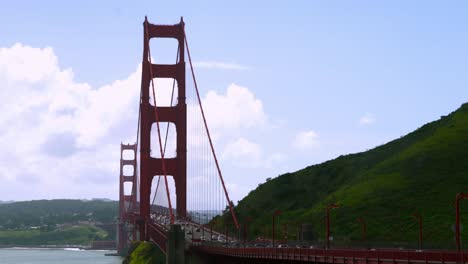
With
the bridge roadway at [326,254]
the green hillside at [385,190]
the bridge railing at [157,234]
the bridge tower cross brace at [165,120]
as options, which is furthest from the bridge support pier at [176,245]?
the bridge tower cross brace at [165,120]

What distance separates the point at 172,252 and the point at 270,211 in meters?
53.2

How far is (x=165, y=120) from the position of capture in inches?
4993

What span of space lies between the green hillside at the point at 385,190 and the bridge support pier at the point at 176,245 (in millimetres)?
20290

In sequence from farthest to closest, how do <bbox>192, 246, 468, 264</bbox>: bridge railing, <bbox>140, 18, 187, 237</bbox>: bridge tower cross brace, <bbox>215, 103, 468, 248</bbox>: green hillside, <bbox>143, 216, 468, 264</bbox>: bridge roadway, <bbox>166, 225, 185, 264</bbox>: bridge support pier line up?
<bbox>140, 18, 187, 237</bbox>: bridge tower cross brace, <bbox>215, 103, 468, 248</bbox>: green hillside, <bbox>166, 225, 185, 264</bbox>: bridge support pier, <bbox>143, 216, 468, 264</bbox>: bridge roadway, <bbox>192, 246, 468, 264</bbox>: bridge railing

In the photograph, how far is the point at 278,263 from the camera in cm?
6644

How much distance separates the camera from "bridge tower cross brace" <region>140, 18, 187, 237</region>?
125 meters

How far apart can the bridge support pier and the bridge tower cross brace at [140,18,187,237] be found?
26911 millimetres

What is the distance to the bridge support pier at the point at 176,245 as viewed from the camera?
95.0m

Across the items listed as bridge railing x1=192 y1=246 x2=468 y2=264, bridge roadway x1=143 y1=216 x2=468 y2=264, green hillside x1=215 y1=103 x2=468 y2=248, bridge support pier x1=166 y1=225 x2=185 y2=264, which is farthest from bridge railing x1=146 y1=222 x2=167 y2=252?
bridge railing x1=192 y1=246 x2=468 y2=264

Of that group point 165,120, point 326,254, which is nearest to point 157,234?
point 165,120

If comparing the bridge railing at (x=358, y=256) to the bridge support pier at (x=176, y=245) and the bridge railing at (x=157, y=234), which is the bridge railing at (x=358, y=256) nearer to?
the bridge support pier at (x=176, y=245)

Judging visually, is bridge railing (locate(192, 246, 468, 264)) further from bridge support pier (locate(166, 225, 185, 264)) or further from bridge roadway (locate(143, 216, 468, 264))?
bridge support pier (locate(166, 225, 185, 264))

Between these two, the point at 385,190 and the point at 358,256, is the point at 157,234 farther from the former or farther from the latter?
the point at 358,256

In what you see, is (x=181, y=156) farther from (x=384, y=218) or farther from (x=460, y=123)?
(x=460, y=123)
